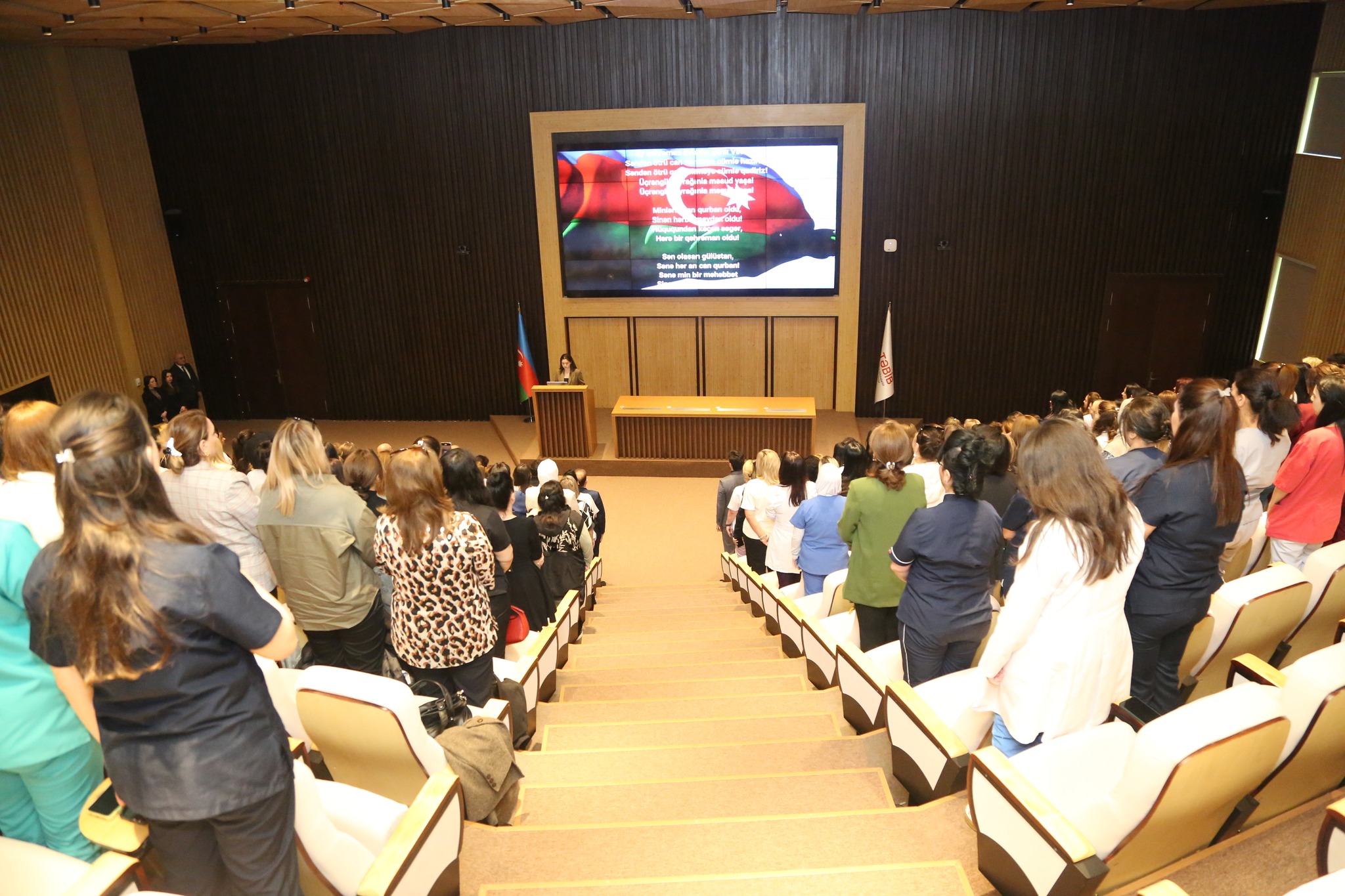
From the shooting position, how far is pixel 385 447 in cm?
617

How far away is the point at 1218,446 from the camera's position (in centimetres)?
270

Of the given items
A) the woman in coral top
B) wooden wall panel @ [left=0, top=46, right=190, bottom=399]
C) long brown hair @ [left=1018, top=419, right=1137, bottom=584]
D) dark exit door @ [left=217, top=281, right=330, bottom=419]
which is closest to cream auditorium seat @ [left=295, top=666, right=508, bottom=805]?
long brown hair @ [left=1018, top=419, right=1137, bottom=584]

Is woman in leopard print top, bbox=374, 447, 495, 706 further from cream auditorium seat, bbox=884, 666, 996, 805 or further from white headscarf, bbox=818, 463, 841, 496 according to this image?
white headscarf, bbox=818, 463, 841, 496

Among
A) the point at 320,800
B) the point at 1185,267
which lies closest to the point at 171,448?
the point at 320,800

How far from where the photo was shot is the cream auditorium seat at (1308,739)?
2.05 metres

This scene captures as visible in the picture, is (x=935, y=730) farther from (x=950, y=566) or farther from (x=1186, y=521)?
(x=1186, y=521)

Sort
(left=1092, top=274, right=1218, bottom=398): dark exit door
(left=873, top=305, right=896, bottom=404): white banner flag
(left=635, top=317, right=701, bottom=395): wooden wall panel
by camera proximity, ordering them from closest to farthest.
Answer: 1. (left=1092, top=274, right=1218, bottom=398): dark exit door
2. (left=873, top=305, right=896, bottom=404): white banner flag
3. (left=635, top=317, right=701, bottom=395): wooden wall panel

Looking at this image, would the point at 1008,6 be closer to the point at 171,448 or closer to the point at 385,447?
the point at 385,447

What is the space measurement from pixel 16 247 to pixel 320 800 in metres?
9.05

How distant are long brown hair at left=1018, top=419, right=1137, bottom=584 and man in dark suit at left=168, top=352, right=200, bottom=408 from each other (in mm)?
10393

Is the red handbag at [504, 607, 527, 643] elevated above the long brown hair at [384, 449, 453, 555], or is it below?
below

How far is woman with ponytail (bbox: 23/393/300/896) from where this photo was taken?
1.51m

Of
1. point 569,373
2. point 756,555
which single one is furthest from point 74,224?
point 756,555

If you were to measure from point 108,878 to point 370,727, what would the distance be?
65 cm
